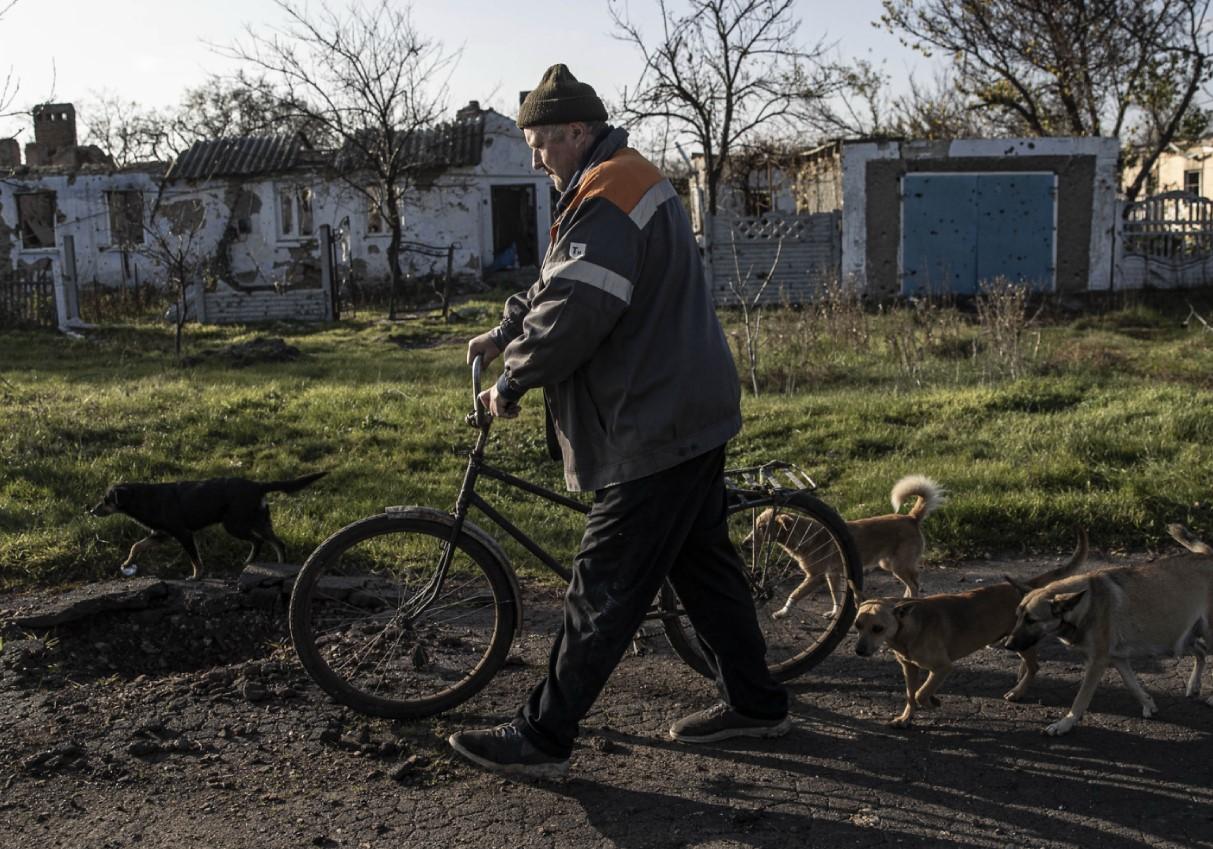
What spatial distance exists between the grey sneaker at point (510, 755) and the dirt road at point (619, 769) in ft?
0.17

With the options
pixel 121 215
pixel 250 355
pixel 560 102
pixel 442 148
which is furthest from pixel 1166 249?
pixel 121 215

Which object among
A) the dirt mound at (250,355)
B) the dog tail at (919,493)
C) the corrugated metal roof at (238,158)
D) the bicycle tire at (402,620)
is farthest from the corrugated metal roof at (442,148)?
the bicycle tire at (402,620)

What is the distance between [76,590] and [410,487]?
7.50ft

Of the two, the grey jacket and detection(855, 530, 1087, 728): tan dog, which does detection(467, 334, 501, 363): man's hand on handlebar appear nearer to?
the grey jacket

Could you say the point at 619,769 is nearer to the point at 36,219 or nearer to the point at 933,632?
the point at 933,632

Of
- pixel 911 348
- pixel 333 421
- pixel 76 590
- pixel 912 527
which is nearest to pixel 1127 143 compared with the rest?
pixel 911 348

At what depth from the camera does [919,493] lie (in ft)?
17.5

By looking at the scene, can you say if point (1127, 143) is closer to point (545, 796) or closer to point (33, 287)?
point (33, 287)

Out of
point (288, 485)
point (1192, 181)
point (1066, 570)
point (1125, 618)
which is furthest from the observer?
point (1192, 181)

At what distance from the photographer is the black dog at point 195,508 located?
19.8 feet

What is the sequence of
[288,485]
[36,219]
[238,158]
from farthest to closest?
[36,219]
[238,158]
[288,485]

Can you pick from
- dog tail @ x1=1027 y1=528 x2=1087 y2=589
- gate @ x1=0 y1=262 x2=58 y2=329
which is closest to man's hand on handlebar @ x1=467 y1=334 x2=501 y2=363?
dog tail @ x1=1027 y1=528 x2=1087 y2=589

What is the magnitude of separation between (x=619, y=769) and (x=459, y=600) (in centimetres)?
109

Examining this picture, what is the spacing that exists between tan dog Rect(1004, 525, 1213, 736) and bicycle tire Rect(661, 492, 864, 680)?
657mm
